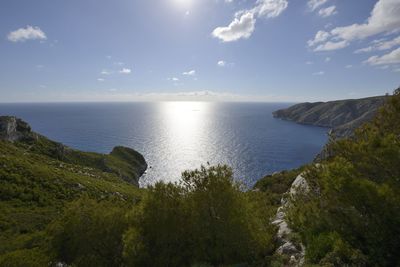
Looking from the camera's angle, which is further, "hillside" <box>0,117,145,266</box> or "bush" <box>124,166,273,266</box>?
"hillside" <box>0,117,145,266</box>

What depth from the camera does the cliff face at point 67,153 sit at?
83.6 metres

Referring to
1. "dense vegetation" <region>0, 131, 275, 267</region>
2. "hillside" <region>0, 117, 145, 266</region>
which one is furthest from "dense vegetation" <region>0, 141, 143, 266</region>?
"dense vegetation" <region>0, 131, 275, 267</region>

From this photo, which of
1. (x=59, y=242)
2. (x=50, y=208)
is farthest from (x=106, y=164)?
(x=59, y=242)

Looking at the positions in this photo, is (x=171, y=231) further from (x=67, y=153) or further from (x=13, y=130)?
(x=67, y=153)

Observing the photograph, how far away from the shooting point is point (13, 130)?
282ft

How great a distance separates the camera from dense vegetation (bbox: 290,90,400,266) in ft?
35.7

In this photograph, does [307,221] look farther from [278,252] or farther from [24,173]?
[24,173]

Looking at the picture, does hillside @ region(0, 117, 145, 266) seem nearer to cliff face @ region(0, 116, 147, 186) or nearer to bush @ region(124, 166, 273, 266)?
cliff face @ region(0, 116, 147, 186)

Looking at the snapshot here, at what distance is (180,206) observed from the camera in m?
19.1

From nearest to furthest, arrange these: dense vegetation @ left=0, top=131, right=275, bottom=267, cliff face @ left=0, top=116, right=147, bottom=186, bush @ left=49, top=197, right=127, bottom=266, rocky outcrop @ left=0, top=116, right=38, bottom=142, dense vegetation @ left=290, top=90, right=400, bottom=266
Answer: dense vegetation @ left=290, top=90, right=400, bottom=266
dense vegetation @ left=0, top=131, right=275, bottom=267
bush @ left=49, top=197, right=127, bottom=266
rocky outcrop @ left=0, top=116, right=38, bottom=142
cliff face @ left=0, top=116, right=147, bottom=186

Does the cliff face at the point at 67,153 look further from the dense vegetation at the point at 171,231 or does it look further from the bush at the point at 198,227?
the bush at the point at 198,227

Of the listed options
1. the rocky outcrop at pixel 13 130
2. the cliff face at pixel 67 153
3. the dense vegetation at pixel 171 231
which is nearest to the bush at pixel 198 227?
the dense vegetation at pixel 171 231

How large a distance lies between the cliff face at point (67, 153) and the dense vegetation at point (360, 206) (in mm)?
89056

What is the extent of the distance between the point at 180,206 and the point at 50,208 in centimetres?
3455
